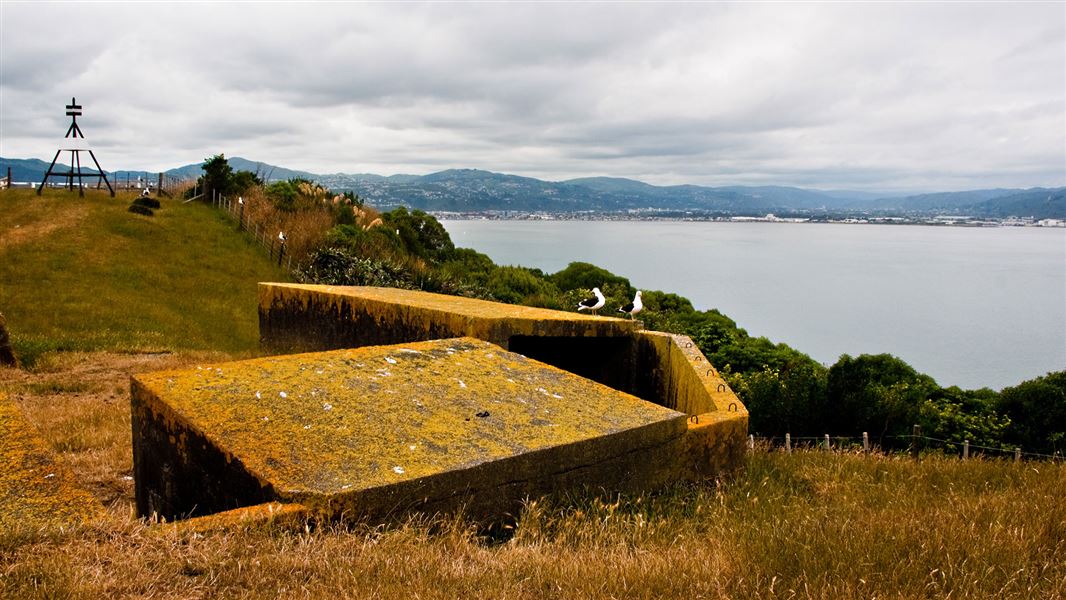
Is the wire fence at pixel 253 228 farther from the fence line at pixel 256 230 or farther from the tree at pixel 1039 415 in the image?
the tree at pixel 1039 415

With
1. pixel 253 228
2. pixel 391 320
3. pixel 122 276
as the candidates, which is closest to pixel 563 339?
pixel 391 320

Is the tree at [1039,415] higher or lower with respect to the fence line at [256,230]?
lower

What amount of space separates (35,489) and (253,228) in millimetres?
23415

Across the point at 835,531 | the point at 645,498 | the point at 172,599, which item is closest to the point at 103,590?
the point at 172,599

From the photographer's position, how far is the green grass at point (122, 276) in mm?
14469

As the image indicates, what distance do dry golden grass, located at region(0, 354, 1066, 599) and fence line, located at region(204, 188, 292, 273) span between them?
19.5 m

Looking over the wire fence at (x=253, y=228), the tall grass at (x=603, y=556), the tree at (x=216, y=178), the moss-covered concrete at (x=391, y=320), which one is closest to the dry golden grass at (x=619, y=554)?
the tall grass at (x=603, y=556)

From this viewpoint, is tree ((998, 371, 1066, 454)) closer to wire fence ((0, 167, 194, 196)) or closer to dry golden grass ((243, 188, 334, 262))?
dry golden grass ((243, 188, 334, 262))

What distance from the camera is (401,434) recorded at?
13.5 ft

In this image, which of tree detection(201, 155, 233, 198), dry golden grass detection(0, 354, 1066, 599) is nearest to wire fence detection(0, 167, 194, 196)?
tree detection(201, 155, 233, 198)

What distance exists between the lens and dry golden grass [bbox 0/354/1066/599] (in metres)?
2.85

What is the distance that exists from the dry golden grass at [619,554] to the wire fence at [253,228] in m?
19.5

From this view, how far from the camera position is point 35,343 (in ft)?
41.5

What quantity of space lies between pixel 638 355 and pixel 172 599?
5924mm
